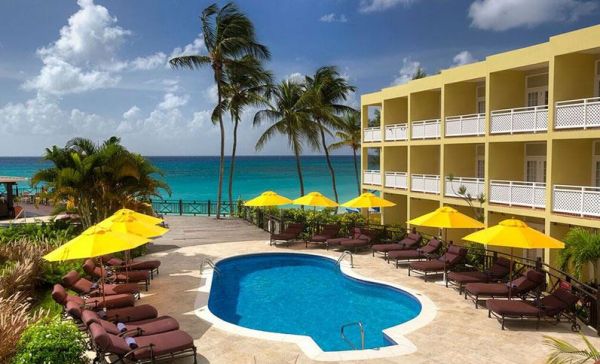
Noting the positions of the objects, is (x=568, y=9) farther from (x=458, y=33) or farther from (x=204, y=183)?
(x=204, y=183)

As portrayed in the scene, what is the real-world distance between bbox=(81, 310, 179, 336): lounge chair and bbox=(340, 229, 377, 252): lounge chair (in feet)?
35.4

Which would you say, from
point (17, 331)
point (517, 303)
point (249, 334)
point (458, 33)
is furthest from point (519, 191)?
point (458, 33)

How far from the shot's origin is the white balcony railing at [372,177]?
2686cm

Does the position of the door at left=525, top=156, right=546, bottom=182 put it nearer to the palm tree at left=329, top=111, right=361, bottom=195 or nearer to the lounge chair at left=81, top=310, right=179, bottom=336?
the lounge chair at left=81, top=310, right=179, bottom=336

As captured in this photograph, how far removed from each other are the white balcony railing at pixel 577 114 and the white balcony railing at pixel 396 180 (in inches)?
370

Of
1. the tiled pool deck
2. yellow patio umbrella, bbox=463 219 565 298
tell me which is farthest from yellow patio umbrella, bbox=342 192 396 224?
yellow patio umbrella, bbox=463 219 565 298

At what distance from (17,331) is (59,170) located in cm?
1087

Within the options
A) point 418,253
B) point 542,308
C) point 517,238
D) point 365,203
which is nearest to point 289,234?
point 365,203

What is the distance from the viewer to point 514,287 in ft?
39.9

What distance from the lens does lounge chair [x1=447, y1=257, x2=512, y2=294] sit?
1339 centimetres

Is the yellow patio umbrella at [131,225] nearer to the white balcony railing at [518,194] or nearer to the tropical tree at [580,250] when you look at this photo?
the tropical tree at [580,250]

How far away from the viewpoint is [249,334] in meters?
10.2

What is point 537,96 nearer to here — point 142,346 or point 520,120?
point 520,120

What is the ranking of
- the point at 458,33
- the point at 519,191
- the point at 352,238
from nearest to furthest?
the point at 519,191 → the point at 352,238 → the point at 458,33
